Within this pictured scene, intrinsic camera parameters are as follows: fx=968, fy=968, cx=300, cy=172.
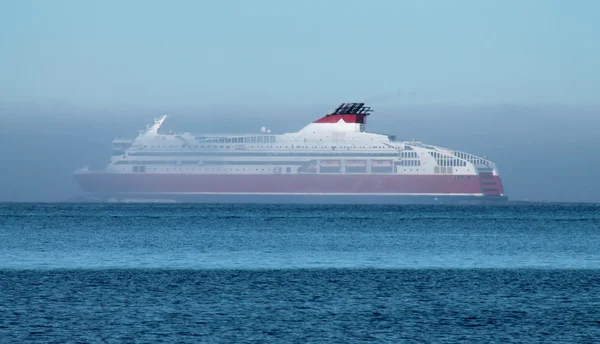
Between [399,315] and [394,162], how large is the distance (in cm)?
7657

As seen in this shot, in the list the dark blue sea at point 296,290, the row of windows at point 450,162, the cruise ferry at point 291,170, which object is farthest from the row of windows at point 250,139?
the dark blue sea at point 296,290

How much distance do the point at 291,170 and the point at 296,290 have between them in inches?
2780

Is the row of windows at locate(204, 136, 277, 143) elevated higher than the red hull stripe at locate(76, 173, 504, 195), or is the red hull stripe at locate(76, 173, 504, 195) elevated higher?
the row of windows at locate(204, 136, 277, 143)

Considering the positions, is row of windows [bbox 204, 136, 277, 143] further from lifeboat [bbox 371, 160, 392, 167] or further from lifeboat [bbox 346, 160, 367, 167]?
lifeboat [bbox 371, 160, 392, 167]

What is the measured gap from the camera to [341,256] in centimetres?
3434

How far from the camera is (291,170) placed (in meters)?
94.1

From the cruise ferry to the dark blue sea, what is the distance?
163 ft

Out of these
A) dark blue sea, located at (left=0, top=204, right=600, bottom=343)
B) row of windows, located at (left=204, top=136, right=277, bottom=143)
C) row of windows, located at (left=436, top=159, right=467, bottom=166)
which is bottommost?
dark blue sea, located at (left=0, top=204, right=600, bottom=343)

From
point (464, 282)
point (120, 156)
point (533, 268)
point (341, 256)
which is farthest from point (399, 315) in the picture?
point (120, 156)

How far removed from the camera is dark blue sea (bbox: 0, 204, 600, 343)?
57.1ft

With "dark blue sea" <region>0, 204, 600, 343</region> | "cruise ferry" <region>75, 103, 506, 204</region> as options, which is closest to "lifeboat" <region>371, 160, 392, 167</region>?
"cruise ferry" <region>75, 103, 506, 204</region>

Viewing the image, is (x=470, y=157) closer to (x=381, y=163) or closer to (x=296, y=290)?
(x=381, y=163)

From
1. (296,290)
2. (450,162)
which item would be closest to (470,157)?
(450,162)

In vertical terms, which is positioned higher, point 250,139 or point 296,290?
point 250,139
